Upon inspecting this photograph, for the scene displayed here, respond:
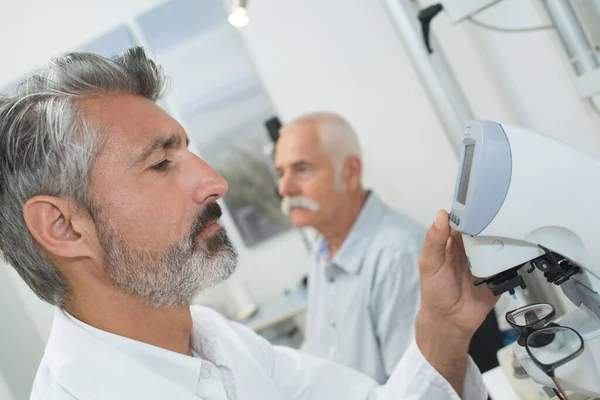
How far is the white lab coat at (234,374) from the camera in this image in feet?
2.99

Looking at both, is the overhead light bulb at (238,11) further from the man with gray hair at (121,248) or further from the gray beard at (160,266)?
the gray beard at (160,266)

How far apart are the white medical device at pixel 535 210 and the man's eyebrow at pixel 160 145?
56cm

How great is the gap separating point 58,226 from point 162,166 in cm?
22

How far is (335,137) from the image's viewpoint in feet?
6.64

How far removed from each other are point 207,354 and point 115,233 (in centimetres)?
36

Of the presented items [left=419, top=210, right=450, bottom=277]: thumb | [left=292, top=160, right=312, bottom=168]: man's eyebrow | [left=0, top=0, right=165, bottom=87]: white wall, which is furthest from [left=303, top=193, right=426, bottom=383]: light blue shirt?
[left=0, top=0, right=165, bottom=87]: white wall

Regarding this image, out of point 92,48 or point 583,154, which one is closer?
point 583,154

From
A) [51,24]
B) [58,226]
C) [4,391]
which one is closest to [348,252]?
[58,226]

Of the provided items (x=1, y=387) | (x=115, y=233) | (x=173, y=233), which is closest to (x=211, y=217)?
(x=173, y=233)

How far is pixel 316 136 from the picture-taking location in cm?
202

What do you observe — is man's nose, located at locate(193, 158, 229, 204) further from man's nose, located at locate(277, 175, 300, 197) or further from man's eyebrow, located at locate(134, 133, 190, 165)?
man's nose, located at locate(277, 175, 300, 197)

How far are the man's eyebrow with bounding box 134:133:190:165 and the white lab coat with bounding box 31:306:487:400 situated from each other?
348mm

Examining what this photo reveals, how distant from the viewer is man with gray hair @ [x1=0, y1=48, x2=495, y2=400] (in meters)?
0.94

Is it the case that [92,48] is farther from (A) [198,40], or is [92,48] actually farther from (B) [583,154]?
(B) [583,154]
